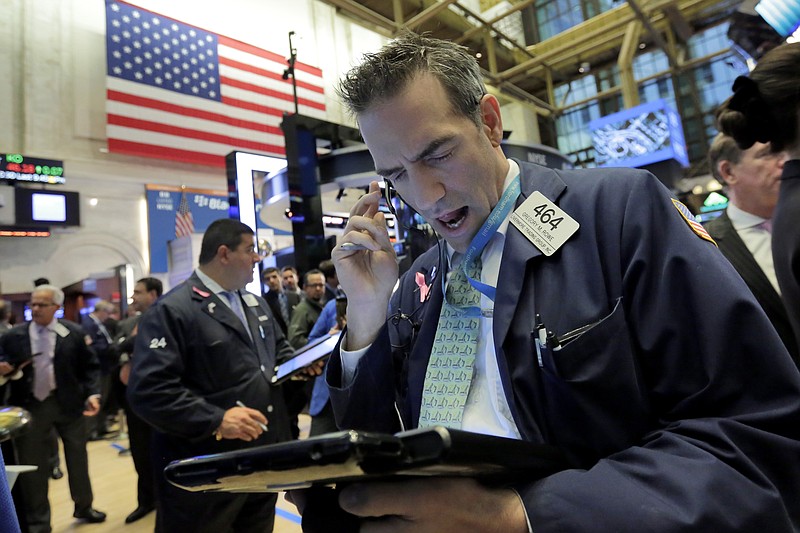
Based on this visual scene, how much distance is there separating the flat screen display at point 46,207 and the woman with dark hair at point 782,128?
34.7 ft

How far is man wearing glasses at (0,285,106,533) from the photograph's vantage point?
388 cm

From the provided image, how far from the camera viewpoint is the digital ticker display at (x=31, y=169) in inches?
334

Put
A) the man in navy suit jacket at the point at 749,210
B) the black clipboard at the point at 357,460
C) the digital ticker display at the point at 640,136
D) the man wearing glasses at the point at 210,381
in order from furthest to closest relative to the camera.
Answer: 1. the digital ticker display at the point at 640,136
2. the man wearing glasses at the point at 210,381
3. the man in navy suit jacket at the point at 749,210
4. the black clipboard at the point at 357,460

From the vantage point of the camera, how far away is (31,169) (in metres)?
8.73

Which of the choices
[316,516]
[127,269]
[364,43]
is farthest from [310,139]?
[364,43]

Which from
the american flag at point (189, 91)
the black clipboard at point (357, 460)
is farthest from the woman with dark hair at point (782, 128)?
the american flag at point (189, 91)

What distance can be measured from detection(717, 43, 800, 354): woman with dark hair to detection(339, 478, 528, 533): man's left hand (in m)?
0.85

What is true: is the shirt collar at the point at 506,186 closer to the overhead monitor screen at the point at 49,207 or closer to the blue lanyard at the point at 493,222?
the blue lanyard at the point at 493,222

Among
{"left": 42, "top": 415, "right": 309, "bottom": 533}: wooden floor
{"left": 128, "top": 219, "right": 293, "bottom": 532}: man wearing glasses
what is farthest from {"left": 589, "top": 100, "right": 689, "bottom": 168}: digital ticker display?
{"left": 128, "top": 219, "right": 293, "bottom": 532}: man wearing glasses

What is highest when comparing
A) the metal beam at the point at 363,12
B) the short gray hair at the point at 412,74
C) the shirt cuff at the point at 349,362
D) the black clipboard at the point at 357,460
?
the metal beam at the point at 363,12

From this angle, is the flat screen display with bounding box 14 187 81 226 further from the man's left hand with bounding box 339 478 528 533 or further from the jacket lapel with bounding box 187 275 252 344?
the man's left hand with bounding box 339 478 528 533

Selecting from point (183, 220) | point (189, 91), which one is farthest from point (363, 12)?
point (183, 220)

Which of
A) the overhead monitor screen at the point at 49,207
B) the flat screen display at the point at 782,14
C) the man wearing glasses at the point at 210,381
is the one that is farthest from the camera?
the overhead monitor screen at the point at 49,207

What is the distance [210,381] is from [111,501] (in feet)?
9.48
